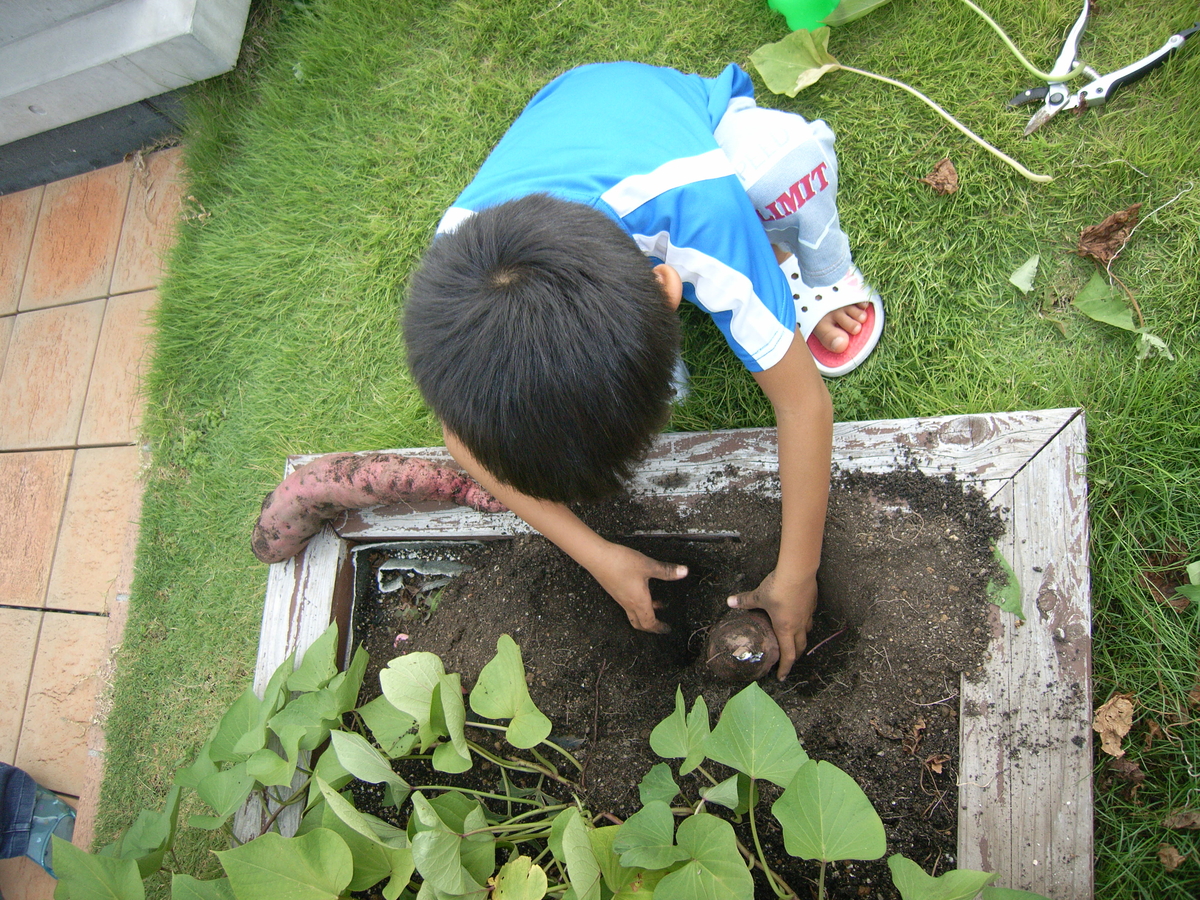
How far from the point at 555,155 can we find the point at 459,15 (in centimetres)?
132

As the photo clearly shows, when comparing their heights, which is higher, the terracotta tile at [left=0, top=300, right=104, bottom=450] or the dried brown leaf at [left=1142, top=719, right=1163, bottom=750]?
the terracotta tile at [left=0, top=300, right=104, bottom=450]

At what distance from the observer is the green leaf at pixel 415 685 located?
114cm

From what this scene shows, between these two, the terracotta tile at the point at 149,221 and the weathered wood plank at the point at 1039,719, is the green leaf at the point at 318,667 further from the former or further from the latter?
the terracotta tile at the point at 149,221

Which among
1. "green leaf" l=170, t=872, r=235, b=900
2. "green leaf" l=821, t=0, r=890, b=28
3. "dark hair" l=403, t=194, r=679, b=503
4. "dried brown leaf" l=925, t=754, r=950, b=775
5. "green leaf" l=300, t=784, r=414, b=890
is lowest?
"green leaf" l=170, t=872, r=235, b=900

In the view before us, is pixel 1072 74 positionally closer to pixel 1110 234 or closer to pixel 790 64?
pixel 1110 234

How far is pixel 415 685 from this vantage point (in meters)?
1.16

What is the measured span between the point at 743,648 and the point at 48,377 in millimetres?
2734

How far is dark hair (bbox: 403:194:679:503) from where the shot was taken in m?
0.94

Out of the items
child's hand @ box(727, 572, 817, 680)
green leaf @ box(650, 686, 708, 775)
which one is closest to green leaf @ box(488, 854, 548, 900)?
green leaf @ box(650, 686, 708, 775)

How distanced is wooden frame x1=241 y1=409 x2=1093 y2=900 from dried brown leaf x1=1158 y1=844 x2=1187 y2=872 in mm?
282

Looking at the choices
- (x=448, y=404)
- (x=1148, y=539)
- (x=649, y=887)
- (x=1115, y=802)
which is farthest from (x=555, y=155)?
(x=1115, y=802)

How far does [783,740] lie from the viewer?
94 centimetres

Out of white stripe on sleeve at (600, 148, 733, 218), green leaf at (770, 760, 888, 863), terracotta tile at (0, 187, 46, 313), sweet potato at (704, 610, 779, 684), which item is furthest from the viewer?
terracotta tile at (0, 187, 46, 313)

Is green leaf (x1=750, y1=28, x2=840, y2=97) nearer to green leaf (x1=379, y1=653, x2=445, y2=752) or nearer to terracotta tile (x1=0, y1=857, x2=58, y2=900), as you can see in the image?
green leaf (x1=379, y1=653, x2=445, y2=752)
